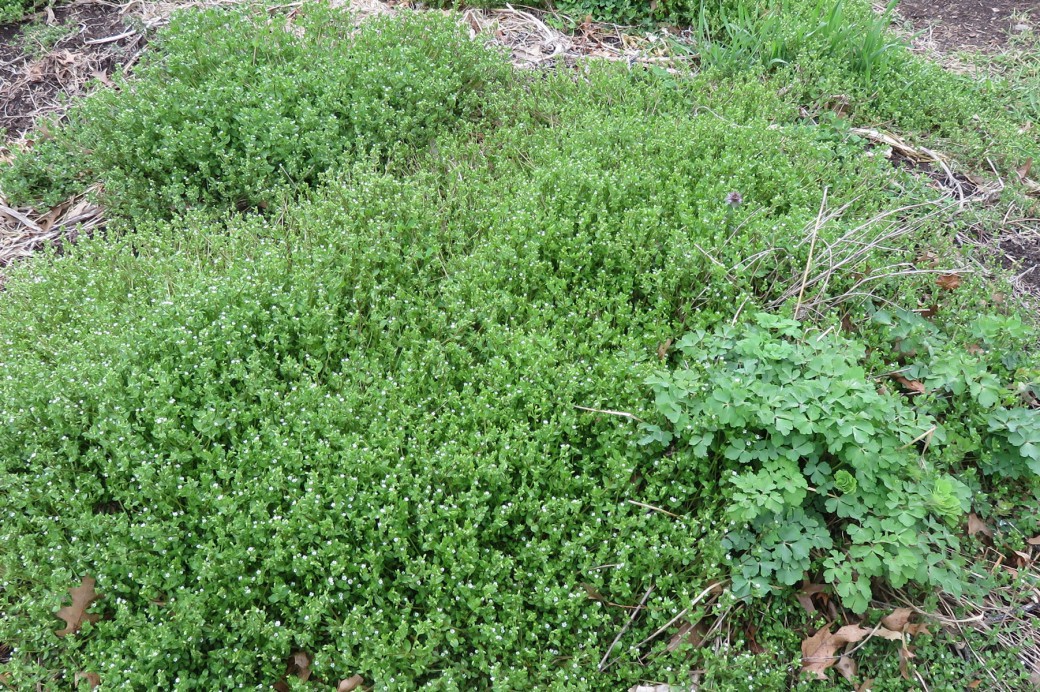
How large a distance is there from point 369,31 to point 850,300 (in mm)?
3777

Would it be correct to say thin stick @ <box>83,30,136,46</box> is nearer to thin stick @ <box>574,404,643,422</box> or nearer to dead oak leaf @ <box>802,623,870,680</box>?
thin stick @ <box>574,404,643,422</box>

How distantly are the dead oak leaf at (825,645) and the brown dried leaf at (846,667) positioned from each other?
21mm

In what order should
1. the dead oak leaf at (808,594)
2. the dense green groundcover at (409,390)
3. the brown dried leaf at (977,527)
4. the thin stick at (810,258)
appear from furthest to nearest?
1. the thin stick at (810,258)
2. the brown dried leaf at (977,527)
3. the dead oak leaf at (808,594)
4. the dense green groundcover at (409,390)

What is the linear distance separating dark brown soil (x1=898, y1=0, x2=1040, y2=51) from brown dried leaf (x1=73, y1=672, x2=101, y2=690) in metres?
8.12

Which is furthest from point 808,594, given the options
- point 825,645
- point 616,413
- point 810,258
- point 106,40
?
point 106,40

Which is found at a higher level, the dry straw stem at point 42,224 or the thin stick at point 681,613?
the dry straw stem at point 42,224

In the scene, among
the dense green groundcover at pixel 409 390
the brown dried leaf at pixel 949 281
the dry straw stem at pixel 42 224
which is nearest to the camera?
the dense green groundcover at pixel 409 390

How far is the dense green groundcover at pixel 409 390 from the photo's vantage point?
2.96 metres

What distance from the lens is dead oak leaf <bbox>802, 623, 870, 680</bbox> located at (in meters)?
2.99

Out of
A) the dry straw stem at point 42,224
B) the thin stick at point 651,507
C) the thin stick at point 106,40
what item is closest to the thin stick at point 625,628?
the thin stick at point 651,507

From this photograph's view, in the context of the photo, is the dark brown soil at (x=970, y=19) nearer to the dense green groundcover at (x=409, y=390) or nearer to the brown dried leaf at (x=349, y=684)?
the dense green groundcover at (x=409, y=390)

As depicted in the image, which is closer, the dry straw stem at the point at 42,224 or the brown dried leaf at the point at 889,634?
the brown dried leaf at the point at 889,634

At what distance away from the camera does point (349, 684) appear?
2869mm

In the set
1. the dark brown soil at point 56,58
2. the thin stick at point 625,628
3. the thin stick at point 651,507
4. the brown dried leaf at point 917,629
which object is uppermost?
the dark brown soil at point 56,58
